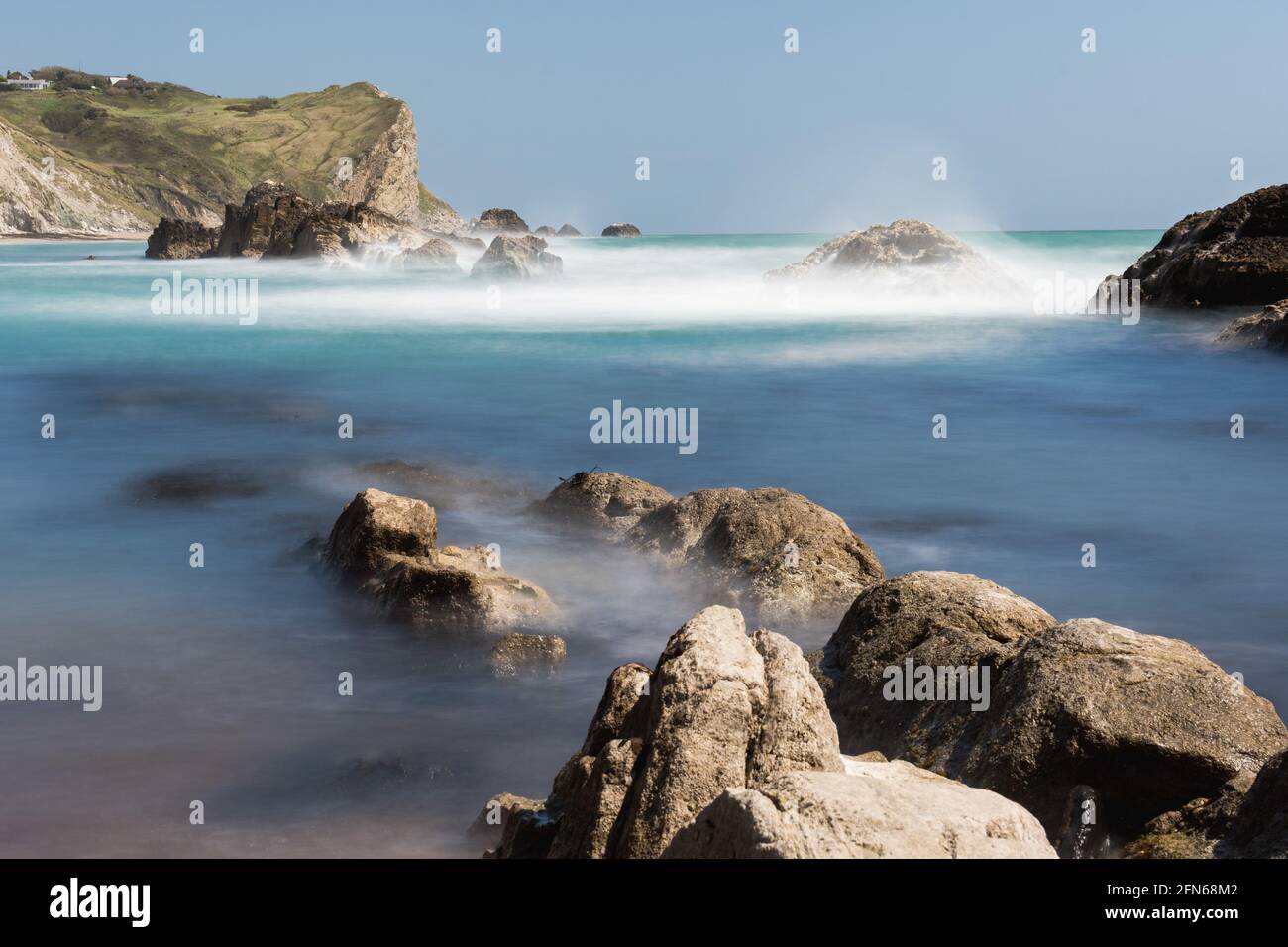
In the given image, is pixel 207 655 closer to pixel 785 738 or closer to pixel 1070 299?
pixel 785 738

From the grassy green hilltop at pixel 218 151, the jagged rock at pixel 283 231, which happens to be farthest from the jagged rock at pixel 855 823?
the grassy green hilltop at pixel 218 151

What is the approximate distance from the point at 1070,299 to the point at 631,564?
33.3 meters

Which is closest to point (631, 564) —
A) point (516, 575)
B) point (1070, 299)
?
point (516, 575)

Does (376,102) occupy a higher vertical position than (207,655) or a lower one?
higher

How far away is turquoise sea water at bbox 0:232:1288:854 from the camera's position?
7484mm

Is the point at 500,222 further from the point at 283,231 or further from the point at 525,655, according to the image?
the point at 525,655

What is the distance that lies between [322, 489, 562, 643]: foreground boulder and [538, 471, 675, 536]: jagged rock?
162cm

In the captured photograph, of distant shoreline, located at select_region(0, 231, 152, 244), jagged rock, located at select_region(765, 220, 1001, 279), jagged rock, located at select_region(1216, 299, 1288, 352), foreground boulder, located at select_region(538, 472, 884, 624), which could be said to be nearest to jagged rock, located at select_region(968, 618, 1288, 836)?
foreground boulder, located at select_region(538, 472, 884, 624)

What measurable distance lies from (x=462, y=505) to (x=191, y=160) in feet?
569

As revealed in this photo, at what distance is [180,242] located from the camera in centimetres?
9169

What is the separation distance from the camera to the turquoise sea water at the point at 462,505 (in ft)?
24.6

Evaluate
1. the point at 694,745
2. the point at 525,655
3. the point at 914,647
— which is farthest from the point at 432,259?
the point at 694,745

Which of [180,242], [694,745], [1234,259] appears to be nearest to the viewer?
[694,745]

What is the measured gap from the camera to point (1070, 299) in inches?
1614
